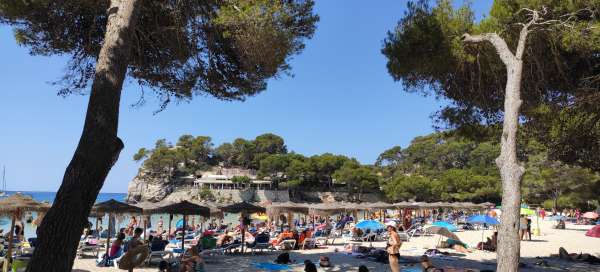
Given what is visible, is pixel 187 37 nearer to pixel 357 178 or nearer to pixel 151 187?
pixel 357 178

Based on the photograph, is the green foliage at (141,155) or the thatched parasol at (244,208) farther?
the green foliage at (141,155)

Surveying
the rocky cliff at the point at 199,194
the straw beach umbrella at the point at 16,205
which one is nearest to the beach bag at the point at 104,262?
the straw beach umbrella at the point at 16,205

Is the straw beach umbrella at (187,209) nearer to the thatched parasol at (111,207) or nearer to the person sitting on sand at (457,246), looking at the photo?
the thatched parasol at (111,207)

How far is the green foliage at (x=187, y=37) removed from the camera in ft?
25.7

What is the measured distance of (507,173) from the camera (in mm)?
6188

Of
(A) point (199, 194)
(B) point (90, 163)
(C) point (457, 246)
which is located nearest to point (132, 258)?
(B) point (90, 163)

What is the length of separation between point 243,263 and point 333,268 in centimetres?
249

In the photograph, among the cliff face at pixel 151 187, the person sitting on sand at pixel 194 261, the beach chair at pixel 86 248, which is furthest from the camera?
the cliff face at pixel 151 187

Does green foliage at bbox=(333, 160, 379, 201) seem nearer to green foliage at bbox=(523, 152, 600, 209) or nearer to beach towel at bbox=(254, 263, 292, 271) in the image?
green foliage at bbox=(523, 152, 600, 209)

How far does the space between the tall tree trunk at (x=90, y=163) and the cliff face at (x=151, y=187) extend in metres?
83.5

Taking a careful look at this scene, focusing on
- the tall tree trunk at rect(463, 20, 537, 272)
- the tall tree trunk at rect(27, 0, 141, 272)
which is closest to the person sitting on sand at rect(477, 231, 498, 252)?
the tall tree trunk at rect(463, 20, 537, 272)

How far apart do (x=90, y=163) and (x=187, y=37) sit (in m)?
4.63

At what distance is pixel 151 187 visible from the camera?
285 ft

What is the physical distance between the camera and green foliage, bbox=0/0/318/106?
782 cm
